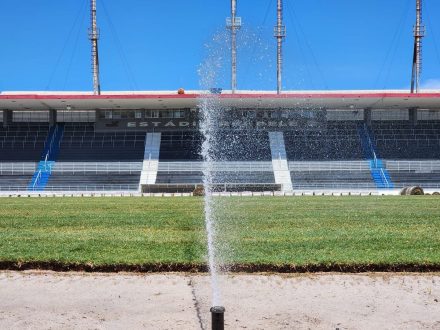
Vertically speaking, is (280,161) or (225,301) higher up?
(280,161)

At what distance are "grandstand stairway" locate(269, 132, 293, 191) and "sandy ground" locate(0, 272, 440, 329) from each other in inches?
1428

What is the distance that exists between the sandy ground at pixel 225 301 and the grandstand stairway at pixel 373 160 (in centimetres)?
3801

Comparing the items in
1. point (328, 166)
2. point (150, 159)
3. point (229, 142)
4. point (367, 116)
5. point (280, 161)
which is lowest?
point (328, 166)

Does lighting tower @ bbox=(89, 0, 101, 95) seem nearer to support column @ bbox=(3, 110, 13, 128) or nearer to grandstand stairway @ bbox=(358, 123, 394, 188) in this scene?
support column @ bbox=(3, 110, 13, 128)

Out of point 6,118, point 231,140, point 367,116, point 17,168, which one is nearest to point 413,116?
point 367,116

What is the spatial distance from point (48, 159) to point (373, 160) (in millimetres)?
28723

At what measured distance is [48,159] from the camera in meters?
47.9

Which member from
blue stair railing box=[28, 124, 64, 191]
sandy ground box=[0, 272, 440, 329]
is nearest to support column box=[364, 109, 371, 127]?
blue stair railing box=[28, 124, 64, 191]

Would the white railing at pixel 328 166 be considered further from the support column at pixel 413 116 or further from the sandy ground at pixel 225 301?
the sandy ground at pixel 225 301

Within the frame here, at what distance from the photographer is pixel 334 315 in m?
5.76

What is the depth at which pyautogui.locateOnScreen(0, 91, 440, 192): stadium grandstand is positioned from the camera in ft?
147

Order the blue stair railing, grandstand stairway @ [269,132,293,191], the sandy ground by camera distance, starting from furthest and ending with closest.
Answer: the blue stair railing < grandstand stairway @ [269,132,293,191] < the sandy ground

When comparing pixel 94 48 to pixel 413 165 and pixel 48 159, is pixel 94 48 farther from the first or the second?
pixel 413 165

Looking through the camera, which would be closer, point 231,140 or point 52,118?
point 231,140
